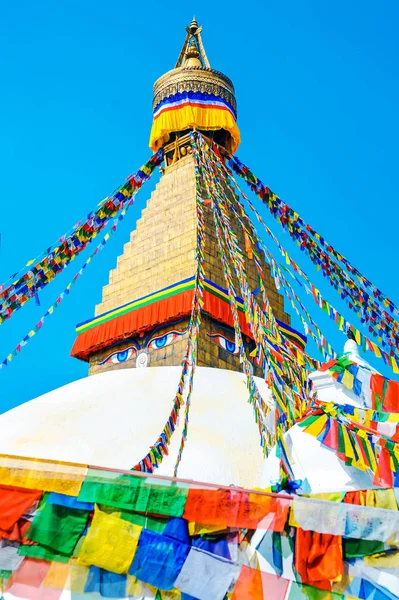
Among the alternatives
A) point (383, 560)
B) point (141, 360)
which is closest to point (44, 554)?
point (383, 560)

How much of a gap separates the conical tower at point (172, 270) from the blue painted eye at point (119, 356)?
0.02 meters

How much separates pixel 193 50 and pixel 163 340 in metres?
6.94

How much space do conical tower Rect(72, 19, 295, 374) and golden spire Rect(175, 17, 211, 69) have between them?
174cm

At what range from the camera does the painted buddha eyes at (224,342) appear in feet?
32.9

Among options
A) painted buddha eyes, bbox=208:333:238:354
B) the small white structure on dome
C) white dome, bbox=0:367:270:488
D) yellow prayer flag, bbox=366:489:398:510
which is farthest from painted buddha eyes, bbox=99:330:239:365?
yellow prayer flag, bbox=366:489:398:510

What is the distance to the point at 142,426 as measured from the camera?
7305mm

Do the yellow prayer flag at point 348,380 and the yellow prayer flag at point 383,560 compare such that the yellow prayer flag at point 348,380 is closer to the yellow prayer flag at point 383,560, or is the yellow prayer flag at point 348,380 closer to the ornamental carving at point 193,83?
the yellow prayer flag at point 383,560

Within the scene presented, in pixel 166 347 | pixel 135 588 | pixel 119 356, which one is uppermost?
pixel 119 356

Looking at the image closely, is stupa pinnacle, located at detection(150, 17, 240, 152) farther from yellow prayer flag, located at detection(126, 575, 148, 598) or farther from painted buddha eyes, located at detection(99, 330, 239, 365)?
yellow prayer flag, located at detection(126, 575, 148, 598)

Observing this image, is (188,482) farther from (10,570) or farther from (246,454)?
(246,454)

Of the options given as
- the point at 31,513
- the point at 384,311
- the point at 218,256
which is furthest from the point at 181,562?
the point at 218,256

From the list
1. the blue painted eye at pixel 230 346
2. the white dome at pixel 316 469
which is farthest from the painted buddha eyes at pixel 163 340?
the white dome at pixel 316 469

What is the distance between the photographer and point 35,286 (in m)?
8.41

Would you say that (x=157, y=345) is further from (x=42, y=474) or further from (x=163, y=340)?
(x=42, y=474)
